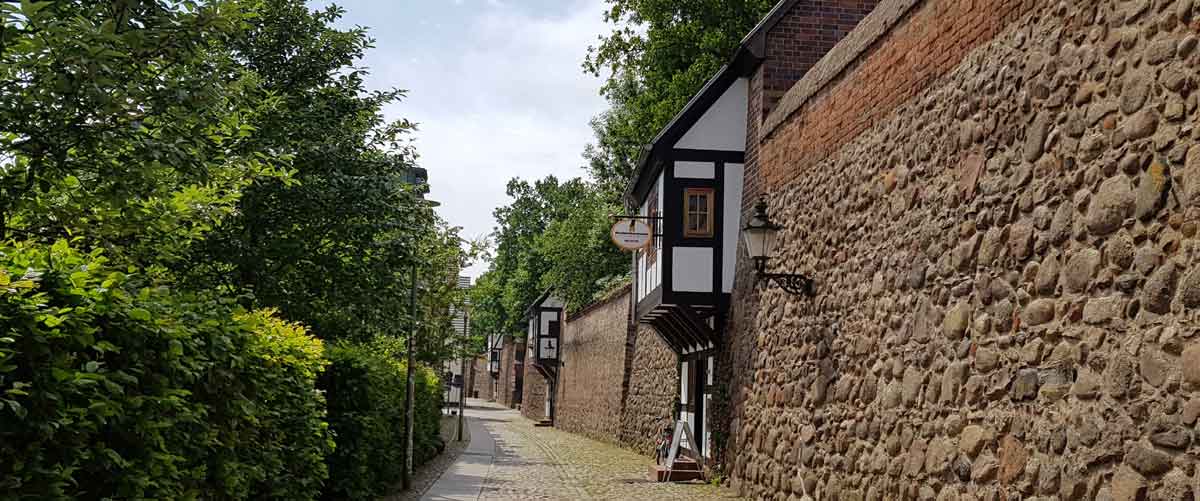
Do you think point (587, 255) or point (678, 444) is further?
point (587, 255)

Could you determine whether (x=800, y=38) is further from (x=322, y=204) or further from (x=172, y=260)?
(x=172, y=260)

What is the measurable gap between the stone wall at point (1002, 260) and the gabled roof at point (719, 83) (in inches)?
127

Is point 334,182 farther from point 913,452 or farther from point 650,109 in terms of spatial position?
point 650,109

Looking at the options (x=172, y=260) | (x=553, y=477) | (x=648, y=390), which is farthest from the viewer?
(x=648, y=390)

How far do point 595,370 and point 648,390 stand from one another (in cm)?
935

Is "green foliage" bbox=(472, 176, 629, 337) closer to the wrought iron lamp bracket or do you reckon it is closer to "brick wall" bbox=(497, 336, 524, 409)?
"brick wall" bbox=(497, 336, 524, 409)

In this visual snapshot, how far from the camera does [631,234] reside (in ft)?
58.2

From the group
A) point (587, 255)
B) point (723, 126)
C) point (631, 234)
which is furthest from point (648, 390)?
point (587, 255)

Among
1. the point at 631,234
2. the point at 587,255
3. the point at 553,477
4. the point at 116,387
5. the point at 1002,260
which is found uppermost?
the point at 587,255

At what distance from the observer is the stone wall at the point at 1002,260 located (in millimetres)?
5613

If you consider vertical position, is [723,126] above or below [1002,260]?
above

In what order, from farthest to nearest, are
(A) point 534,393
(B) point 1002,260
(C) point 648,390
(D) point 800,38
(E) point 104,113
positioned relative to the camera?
1. (A) point 534,393
2. (C) point 648,390
3. (D) point 800,38
4. (B) point 1002,260
5. (E) point 104,113

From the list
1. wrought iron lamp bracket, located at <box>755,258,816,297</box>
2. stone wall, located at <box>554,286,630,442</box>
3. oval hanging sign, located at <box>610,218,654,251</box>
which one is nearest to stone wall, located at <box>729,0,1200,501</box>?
wrought iron lamp bracket, located at <box>755,258,816,297</box>

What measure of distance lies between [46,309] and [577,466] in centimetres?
1823
